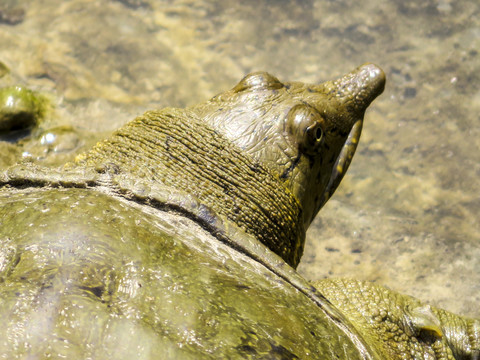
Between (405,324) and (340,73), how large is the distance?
3.21 metres

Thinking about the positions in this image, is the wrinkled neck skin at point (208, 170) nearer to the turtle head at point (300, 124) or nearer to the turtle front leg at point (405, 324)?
the turtle head at point (300, 124)

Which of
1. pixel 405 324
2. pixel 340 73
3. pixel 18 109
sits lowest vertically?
pixel 18 109

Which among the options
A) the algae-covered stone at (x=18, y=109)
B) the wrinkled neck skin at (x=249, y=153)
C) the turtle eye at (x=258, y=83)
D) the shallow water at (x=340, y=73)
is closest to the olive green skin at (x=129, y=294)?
the wrinkled neck skin at (x=249, y=153)

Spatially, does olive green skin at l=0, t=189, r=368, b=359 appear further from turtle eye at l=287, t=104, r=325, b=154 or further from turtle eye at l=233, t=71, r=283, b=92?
turtle eye at l=233, t=71, r=283, b=92

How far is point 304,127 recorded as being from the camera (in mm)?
3125

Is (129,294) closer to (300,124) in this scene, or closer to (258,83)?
(300,124)

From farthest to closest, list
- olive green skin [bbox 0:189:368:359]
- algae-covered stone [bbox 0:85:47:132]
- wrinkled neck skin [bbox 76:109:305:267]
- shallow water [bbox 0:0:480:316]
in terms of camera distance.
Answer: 1. algae-covered stone [bbox 0:85:47:132]
2. shallow water [bbox 0:0:480:316]
3. wrinkled neck skin [bbox 76:109:305:267]
4. olive green skin [bbox 0:189:368:359]

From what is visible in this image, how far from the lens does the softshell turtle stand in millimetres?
1758

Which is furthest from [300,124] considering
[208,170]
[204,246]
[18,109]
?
[18,109]

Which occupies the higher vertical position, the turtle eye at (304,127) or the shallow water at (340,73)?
the turtle eye at (304,127)

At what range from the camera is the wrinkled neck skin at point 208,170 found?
9.45 feet

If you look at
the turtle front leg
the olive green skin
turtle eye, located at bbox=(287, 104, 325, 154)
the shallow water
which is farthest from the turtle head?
the shallow water

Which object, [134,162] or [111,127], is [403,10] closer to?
[111,127]

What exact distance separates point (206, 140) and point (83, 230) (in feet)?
3.82
